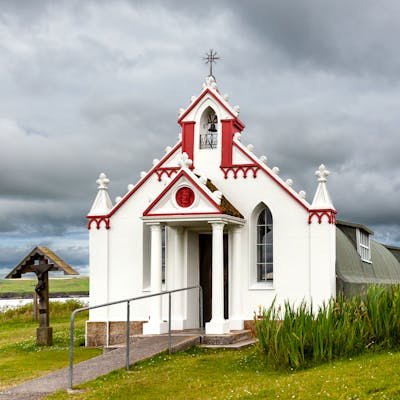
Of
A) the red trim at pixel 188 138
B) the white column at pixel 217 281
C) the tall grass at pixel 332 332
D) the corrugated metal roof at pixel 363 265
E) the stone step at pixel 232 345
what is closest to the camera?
the tall grass at pixel 332 332

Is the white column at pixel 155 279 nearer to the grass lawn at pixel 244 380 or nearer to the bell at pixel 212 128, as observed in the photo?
the grass lawn at pixel 244 380

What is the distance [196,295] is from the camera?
2217cm

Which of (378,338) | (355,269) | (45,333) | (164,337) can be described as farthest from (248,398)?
(355,269)

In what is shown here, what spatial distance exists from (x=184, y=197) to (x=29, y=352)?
6329 millimetres

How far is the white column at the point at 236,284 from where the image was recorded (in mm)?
21175

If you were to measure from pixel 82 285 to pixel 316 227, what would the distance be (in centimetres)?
5183

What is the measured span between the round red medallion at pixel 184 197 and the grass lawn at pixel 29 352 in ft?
15.8

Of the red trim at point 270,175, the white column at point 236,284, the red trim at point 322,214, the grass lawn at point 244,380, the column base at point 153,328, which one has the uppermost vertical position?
the red trim at point 270,175

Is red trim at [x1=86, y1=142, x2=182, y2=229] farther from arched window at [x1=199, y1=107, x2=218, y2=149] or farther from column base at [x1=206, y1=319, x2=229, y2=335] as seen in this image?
column base at [x1=206, y1=319, x2=229, y2=335]

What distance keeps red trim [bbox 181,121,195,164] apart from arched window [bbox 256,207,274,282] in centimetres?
286

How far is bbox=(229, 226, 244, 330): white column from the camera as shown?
2117 centimetres

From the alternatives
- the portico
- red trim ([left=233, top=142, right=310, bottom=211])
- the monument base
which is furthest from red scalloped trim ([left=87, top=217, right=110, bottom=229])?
red trim ([left=233, top=142, right=310, bottom=211])

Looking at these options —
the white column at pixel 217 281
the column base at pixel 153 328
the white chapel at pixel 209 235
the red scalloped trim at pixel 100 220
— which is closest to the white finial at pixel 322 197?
the white chapel at pixel 209 235

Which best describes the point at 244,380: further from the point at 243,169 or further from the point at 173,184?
the point at 243,169
